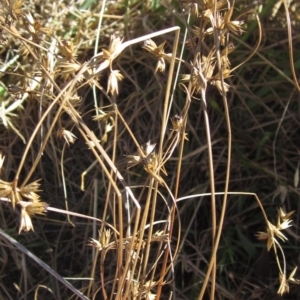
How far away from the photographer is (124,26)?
63.3 inches

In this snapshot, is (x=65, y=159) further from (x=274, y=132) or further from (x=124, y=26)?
(x=274, y=132)

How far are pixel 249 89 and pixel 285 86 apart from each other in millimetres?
85

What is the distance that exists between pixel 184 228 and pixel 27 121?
1.52 ft

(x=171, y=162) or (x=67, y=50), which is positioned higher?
(x=67, y=50)

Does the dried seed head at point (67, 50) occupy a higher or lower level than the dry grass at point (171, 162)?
higher

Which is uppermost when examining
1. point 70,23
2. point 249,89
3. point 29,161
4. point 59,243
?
point 70,23

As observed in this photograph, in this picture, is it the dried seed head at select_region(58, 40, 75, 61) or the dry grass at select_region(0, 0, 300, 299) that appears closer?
the dried seed head at select_region(58, 40, 75, 61)

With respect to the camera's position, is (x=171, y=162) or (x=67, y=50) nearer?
(x=67, y=50)

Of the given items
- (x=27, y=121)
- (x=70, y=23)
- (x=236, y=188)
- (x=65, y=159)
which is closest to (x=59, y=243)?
(x=65, y=159)

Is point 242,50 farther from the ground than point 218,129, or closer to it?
farther from the ground

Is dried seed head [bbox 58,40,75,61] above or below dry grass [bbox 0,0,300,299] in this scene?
above

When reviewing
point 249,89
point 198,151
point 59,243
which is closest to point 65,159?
point 59,243

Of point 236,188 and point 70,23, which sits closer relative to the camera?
point 236,188

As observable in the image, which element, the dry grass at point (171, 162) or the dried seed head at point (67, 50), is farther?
the dry grass at point (171, 162)
